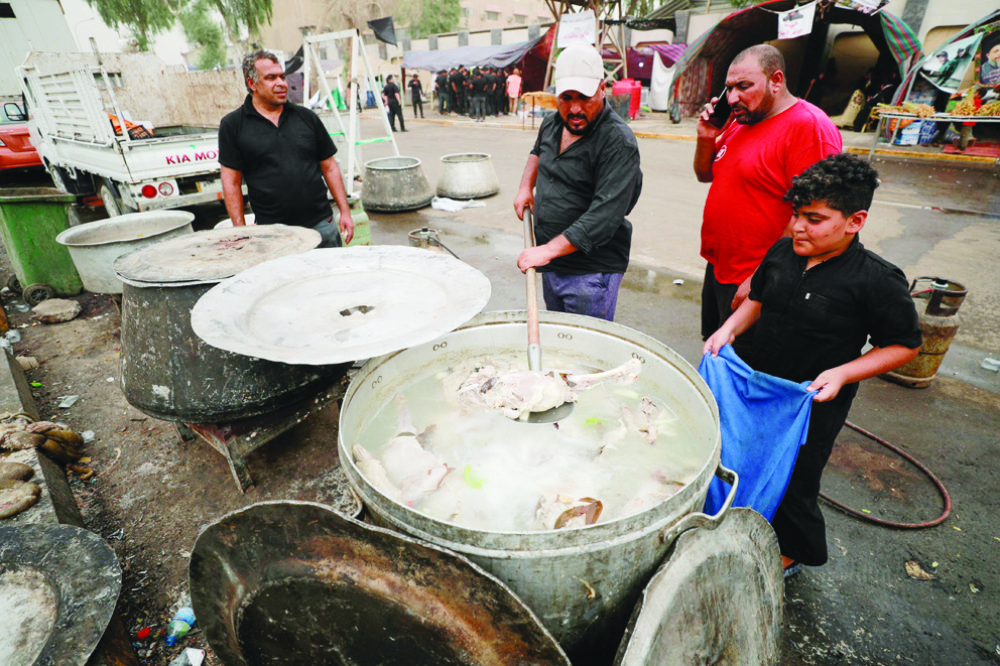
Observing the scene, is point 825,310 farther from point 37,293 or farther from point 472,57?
point 472,57

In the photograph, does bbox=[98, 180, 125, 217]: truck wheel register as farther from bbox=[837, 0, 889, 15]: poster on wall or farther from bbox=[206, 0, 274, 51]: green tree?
bbox=[206, 0, 274, 51]: green tree

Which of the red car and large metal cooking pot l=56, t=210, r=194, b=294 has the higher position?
the red car

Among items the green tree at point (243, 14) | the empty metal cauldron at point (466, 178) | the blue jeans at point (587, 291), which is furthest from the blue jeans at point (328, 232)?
the green tree at point (243, 14)

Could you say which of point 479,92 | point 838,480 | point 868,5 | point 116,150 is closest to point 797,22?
point 868,5

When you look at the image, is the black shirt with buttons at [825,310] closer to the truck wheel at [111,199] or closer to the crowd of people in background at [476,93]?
the truck wheel at [111,199]

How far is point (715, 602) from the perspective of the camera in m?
1.51

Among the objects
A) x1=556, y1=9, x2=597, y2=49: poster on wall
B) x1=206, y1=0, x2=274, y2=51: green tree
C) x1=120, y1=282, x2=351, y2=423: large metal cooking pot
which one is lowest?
x1=120, y1=282, x2=351, y2=423: large metal cooking pot

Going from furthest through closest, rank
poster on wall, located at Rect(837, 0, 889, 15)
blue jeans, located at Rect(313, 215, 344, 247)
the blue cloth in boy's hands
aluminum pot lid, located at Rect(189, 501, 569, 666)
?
1. poster on wall, located at Rect(837, 0, 889, 15)
2. blue jeans, located at Rect(313, 215, 344, 247)
3. the blue cloth in boy's hands
4. aluminum pot lid, located at Rect(189, 501, 569, 666)

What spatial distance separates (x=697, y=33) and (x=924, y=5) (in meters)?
7.16

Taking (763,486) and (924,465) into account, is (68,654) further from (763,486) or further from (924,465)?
(924,465)

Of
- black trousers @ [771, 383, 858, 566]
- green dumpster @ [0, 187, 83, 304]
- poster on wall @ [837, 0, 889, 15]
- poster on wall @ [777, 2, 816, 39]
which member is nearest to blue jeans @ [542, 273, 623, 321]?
black trousers @ [771, 383, 858, 566]

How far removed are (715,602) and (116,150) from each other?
6.13 meters

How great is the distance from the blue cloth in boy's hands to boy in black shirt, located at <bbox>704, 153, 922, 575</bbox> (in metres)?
0.10

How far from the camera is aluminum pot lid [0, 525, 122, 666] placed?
4.89 ft
